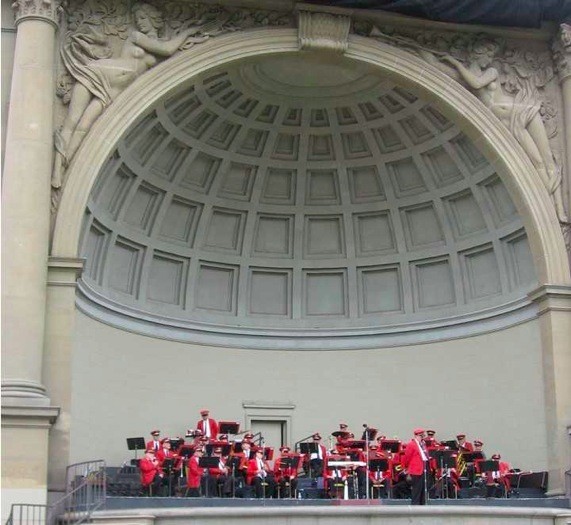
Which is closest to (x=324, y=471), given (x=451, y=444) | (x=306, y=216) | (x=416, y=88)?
(x=451, y=444)

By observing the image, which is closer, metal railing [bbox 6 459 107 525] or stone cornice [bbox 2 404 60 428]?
metal railing [bbox 6 459 107 525]

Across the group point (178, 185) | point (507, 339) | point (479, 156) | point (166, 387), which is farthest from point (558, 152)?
point (166, 387)

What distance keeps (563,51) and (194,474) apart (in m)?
13.8

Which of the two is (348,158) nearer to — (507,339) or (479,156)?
(479,156)

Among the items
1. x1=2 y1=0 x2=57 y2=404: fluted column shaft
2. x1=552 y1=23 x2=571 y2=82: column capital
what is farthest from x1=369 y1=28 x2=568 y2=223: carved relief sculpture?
x1=2 y1=0 x2=57 y2=404: fluted column shaft

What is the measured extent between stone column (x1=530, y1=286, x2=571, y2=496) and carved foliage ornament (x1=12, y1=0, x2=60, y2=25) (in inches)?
505

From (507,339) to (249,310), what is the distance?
7180 mm

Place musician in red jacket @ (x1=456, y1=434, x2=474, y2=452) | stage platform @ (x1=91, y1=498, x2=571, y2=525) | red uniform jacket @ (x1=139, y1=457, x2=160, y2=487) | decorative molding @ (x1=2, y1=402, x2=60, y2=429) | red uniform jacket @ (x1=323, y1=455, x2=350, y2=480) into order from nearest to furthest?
stage platform @ (x1=91, y1=498, x2=571, y2=525) → decorative molding @ (x1=2, y1=402, x2=60, y2=429) → red uniform jacket @ (x1=139, y1=457, x2=160, y2=487) → red uniform jacket @ (x1=323, y1=455, x2=350, y2=480) → musician in red jacket @ (x1=456, y1=434, x2=474, y2=452)

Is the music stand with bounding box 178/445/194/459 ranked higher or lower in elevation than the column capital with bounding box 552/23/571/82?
lower

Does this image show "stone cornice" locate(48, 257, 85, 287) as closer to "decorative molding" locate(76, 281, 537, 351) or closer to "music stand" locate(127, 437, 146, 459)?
"decorative molding" locate(76, 281, 537, 351)

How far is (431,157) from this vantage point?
27953 millimetres

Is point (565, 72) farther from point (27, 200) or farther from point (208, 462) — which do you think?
point (27, 200)

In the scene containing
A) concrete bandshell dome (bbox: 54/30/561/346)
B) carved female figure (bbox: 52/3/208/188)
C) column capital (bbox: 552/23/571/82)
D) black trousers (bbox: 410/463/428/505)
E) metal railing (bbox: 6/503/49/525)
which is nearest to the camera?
metal railing (bbox: 6/503/49/525)

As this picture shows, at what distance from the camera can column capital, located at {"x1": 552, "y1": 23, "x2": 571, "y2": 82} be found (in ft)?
85.2
